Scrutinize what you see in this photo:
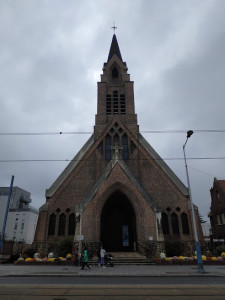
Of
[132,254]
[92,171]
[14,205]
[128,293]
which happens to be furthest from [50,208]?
[14,205]

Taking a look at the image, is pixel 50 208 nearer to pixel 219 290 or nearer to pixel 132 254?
pixel 132 254

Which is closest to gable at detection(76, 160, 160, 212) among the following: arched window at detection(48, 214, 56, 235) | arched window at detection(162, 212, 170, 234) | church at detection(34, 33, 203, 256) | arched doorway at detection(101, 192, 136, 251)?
church at detection(34, 33, 203, 256)

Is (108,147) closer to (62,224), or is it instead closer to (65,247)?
(62,224)

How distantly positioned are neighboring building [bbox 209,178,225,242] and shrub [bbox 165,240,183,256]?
12.9 m

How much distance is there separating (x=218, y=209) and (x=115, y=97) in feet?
76.6

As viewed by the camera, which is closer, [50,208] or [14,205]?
[50,208]

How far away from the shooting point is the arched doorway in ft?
79.4

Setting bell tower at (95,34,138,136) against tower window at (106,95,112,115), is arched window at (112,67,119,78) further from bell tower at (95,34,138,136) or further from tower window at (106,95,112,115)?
tower window at (106,95,112,115)

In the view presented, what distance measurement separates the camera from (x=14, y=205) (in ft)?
233

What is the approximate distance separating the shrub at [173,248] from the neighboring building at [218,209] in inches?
509

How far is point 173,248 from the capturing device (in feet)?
71.2

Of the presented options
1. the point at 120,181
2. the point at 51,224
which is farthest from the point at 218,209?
the point at 51,224

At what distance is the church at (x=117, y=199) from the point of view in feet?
69.2

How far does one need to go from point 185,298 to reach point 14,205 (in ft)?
243
